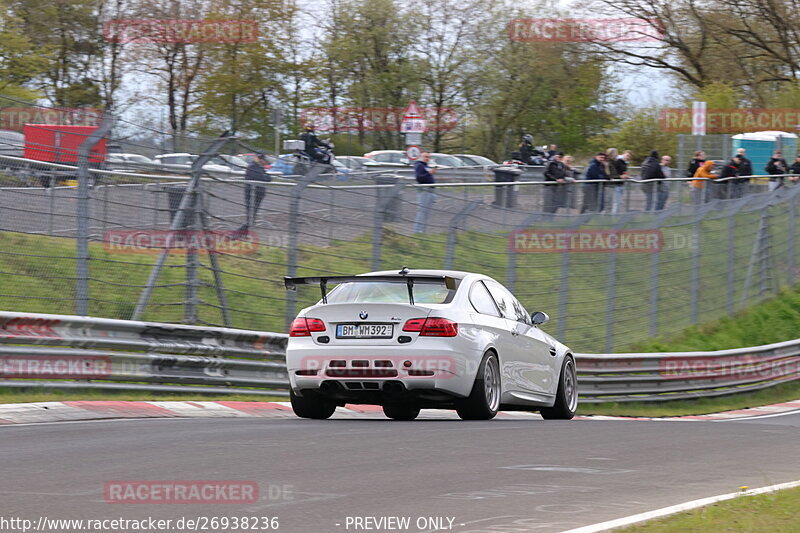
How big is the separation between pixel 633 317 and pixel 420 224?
256 inches

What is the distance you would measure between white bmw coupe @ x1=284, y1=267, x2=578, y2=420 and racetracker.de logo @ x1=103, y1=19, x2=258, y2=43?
142 feet

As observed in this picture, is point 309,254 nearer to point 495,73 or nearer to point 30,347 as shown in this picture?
point 30,347

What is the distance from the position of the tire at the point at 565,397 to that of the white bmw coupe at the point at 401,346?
6.37 ft

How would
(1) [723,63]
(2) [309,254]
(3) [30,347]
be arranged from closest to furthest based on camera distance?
(3) [30,347]
(2) [309,254]
(1) [723,63]

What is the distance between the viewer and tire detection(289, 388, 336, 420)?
1215cm

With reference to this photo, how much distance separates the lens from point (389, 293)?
11750 mm

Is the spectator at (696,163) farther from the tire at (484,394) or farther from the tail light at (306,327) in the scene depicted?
the tail light at (306,327)

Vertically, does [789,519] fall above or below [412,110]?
below

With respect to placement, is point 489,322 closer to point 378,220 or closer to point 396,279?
point 396,279

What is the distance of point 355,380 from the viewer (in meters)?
11.4

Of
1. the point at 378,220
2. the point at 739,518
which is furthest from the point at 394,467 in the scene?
the point at 378,220

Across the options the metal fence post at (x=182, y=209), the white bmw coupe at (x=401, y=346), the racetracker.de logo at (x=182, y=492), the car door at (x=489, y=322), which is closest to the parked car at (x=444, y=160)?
the metal fence post at (x=182, y=209)

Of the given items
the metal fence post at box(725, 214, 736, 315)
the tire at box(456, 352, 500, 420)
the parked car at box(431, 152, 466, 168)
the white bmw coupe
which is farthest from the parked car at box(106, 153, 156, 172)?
the parked car at box(431, 152, 466, 168)

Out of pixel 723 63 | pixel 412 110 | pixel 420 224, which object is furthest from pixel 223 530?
pixel 723 63
